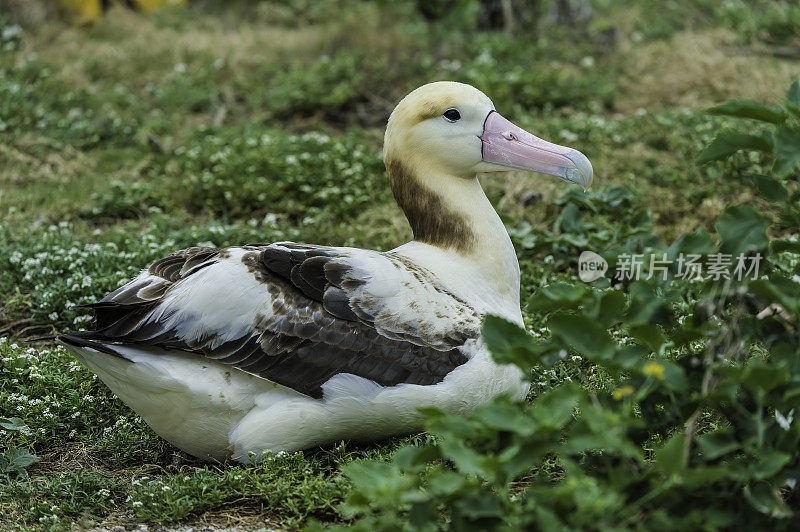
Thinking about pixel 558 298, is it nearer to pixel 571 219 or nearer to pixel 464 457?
pixel 464 457

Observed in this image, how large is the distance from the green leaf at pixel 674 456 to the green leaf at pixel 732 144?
1005 mm

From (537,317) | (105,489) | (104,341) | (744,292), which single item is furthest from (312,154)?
(744,292)

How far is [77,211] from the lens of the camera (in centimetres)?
667

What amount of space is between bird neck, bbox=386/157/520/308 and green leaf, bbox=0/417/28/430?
6.34ft

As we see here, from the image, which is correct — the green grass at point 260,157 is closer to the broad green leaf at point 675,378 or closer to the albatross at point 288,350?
the albatross at point 288,350

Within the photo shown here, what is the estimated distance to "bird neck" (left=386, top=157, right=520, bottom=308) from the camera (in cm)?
439

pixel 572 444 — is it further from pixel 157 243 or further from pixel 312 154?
pixel 312 154

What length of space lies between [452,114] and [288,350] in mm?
1387

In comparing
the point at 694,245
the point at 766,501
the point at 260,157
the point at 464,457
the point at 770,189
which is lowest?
the point at 260,157

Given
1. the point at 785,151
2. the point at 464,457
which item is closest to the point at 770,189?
the point at 785,151

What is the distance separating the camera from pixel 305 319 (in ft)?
13.1

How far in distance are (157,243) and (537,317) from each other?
7.65 feet

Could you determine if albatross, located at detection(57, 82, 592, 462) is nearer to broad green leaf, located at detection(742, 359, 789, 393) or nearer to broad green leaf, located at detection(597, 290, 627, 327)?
broad green leaf, located at detection(597, 290, 627, 327)

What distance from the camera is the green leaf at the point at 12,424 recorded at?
13.2 ft
